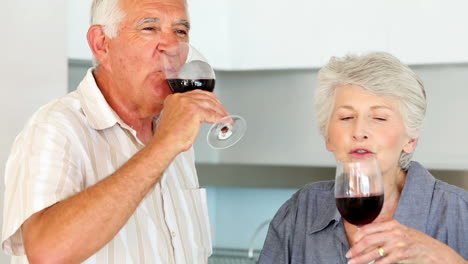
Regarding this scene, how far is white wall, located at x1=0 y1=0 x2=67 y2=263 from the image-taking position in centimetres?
212

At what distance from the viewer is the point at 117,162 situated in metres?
1.77

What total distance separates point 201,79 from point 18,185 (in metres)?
0.43

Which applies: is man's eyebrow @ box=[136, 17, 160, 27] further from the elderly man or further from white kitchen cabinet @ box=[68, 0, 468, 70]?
white kitchen cabinet @ box=[68, 0, 468, 70]

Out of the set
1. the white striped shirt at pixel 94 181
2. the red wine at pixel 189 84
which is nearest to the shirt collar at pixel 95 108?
the white striped shirt at pixel 94 181

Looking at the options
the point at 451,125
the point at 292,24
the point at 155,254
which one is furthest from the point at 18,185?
the point at 451,125

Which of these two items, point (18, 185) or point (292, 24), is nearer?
point (18, 185)

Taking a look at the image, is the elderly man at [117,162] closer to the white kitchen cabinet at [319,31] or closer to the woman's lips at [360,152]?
the woman's lips at [360,152]

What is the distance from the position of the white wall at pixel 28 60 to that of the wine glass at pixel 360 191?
0.99 metres

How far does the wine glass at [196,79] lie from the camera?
1630 mm

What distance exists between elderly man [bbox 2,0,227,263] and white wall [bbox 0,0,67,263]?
0.38 m

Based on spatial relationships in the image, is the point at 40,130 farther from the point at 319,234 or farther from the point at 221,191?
the point at 221,191

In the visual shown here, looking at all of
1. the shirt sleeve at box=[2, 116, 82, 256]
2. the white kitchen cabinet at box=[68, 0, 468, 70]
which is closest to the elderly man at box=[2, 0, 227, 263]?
the shirt sleeve at box=[2, 116, 82, 256]

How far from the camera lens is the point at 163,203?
1854 mm

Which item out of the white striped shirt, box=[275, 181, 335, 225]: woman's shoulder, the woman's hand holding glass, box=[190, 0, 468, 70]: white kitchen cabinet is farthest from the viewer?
box=[190, 0, 468, 70]: white kitchen cabinet
